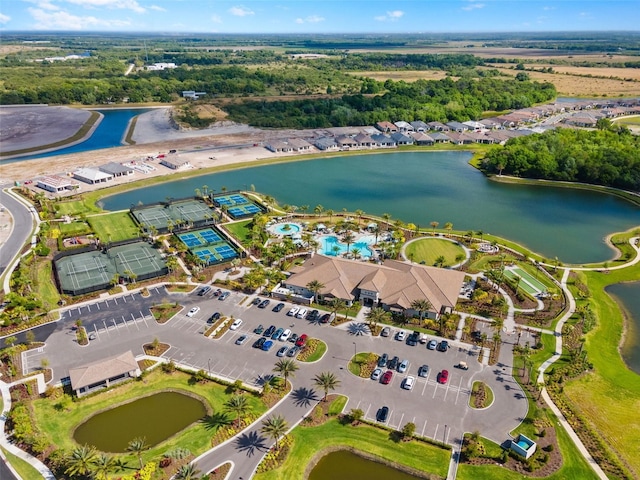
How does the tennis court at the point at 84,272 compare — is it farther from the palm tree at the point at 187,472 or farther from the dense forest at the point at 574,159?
the dense forest at the point at 574,159

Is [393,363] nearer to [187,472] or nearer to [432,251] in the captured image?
[187,472]

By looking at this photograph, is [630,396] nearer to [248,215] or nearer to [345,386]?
[345,386]

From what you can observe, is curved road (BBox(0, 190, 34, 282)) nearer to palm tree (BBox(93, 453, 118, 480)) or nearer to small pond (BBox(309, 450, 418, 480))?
palm tree (BBox(93, 453, 118, 480))

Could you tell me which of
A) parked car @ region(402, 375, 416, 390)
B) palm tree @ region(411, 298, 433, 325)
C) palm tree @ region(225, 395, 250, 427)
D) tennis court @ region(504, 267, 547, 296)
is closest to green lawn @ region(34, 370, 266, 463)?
palm tree @ region(225, 395, 250, 427)

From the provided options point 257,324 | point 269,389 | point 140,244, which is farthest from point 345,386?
point 140,244

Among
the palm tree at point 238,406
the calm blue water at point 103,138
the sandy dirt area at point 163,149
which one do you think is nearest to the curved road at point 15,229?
the sandy dirt area at point 163,149

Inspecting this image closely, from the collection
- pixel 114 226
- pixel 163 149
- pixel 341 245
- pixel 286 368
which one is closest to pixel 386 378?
pixel 286 368
